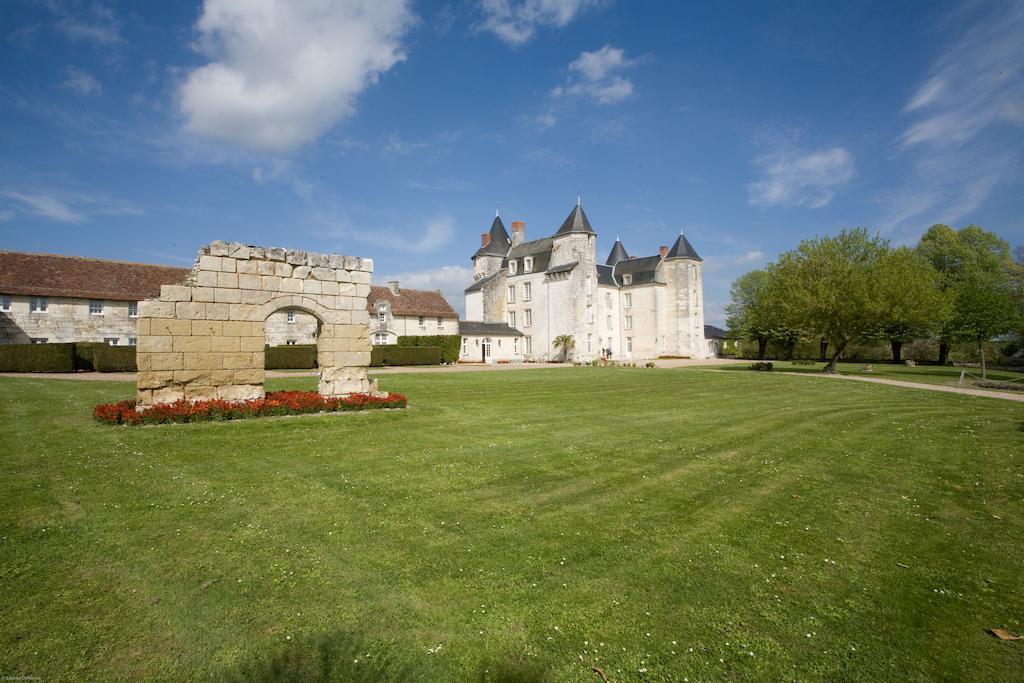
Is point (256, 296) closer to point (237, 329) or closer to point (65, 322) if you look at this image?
point (237, 329)

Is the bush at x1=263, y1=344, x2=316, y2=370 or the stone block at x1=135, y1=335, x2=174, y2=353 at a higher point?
the stone block at x1=135, y1=335, x2=174, y2=353

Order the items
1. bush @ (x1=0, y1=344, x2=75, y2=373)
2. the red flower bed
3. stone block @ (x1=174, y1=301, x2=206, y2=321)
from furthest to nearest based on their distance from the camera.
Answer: bush @ (x1=0, y1=344, x2=75, y2=373)
stone block @ (x1=174, y1=301, x2=206, y2=321)
the red flower bed

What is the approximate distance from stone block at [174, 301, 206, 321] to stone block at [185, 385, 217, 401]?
5.28ft

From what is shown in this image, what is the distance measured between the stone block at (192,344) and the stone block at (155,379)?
60 centimetres

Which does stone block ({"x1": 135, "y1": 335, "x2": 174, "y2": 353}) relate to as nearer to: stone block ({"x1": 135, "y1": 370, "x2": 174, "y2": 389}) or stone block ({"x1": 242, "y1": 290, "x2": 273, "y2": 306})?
stone block ({"x1": 135, "y1": 370, "x2": 174, "y2": 389})

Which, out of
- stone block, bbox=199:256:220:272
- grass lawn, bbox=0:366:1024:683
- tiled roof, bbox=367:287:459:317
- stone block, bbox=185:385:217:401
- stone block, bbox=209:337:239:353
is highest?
tiled roof, bbox=367:287:459:317

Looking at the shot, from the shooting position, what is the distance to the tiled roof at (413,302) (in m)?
41.1

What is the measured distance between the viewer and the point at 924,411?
518 inches

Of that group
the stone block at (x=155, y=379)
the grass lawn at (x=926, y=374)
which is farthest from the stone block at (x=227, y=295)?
the grass lawn at (x=926, y=374)

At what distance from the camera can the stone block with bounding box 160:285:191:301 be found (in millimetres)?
11281

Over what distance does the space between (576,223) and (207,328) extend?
3562 cm

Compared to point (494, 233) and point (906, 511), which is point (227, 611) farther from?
point (494, 233)

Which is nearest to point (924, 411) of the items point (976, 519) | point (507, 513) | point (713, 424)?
point (713, 424)

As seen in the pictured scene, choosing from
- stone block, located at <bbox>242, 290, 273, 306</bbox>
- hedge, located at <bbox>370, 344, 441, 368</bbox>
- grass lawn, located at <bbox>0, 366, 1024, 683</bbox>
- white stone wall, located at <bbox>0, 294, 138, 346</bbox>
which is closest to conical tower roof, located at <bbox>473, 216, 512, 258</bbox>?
hedge, located at <bbox>370, 344, 441, 368</bbox>
